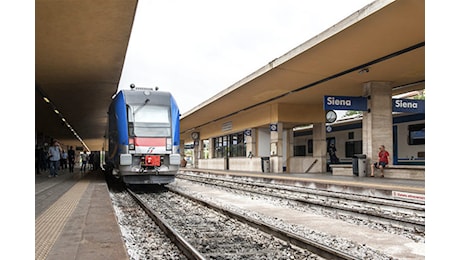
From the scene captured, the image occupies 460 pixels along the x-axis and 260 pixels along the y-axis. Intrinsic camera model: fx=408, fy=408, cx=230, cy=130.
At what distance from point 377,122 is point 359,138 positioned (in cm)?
522

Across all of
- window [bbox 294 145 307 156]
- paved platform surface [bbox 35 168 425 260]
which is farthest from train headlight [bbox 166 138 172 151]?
window [bbox 294 145 307 156]

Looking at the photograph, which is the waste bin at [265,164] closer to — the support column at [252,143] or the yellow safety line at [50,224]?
the support column at [252,143]

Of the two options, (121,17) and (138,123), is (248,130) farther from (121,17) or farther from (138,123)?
(121,17)

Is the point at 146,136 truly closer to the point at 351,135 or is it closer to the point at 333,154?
the point at 351,135

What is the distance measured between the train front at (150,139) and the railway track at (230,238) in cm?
295

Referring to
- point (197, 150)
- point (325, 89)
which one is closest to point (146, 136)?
point (325, 89)

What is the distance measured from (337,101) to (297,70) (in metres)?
2.44

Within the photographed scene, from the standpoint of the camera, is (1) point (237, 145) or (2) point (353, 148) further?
(1) point (237, 145)

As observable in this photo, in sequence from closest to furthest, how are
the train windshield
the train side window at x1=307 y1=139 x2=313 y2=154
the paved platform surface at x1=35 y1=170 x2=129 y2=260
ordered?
the paved platform surface at x1=35 y1=170 x2=129 y2=260
the train windshield
the train side window at x1=307 y1=139 x2=313 y2=154

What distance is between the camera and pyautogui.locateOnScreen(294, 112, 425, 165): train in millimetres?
18078

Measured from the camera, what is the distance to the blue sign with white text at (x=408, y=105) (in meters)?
16.4

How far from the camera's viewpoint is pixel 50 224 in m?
6.31

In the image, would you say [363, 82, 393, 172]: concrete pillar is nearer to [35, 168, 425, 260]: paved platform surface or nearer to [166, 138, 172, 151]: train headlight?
[166, 138, 172, 151]: train headlight

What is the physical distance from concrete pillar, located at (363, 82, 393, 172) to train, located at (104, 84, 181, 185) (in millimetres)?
8508
